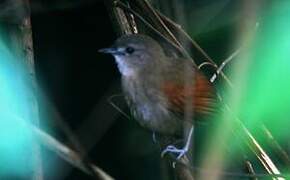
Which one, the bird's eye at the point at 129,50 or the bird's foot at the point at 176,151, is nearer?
the bird's foot at the point at 176,151

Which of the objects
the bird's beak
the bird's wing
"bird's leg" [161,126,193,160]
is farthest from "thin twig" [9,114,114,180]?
the bird's beak

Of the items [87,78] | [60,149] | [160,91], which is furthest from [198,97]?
[87,78]

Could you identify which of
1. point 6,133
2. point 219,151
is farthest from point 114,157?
point 219,151

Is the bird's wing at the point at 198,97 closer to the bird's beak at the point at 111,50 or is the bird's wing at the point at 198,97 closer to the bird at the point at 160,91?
the bird at the point at 160,91

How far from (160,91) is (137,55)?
0.37 m

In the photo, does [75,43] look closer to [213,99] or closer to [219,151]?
[213,99]

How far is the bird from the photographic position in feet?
11.1

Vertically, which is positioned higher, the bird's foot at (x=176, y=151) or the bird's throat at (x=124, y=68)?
the bird's throat at (x=124, y=68)

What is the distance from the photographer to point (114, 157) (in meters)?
4.77

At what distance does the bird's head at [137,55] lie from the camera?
363 centimetres

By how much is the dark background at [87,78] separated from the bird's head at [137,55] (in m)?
0.57

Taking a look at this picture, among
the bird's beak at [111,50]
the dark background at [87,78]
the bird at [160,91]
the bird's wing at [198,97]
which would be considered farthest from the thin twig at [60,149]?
the dark background at [87,78]

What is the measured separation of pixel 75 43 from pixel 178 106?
4.92 feet

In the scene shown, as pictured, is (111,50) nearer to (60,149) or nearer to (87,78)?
(87,78)
